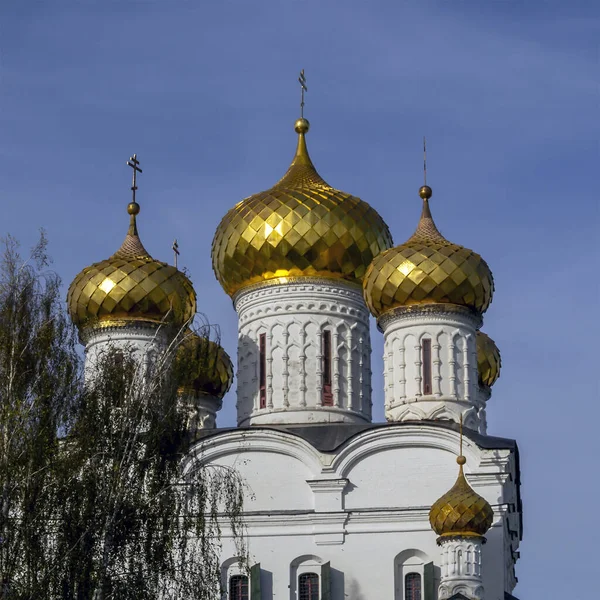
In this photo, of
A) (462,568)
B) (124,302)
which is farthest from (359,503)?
(124,302)

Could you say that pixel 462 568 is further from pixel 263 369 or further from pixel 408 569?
pixel 263 369

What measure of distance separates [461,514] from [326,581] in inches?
72.0

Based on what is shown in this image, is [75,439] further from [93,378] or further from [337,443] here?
[337,443]

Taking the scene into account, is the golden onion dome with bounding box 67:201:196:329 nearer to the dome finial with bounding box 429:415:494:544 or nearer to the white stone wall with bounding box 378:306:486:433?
the white stone wall with bounding box 378:306:486:433

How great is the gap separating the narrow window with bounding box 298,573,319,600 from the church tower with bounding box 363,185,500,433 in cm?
234

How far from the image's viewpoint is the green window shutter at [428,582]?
1719 centimetres

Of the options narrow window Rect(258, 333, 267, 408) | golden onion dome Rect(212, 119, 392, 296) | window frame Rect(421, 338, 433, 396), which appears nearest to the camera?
window frame Rect(421, 338, 433, 396)

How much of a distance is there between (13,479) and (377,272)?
24.5ft

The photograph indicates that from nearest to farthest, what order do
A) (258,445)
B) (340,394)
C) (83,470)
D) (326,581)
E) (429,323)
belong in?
(83,470), (326,581), (258,445), (429,323), (340,394)

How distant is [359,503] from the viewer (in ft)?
58.5

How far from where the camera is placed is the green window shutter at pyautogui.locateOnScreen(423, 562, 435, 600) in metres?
17.2

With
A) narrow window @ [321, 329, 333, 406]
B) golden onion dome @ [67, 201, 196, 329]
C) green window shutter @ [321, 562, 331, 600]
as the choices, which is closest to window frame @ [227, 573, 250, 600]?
green window shutter @ [321, 562, 331, 600]

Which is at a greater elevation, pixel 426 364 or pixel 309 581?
pixel 426 364

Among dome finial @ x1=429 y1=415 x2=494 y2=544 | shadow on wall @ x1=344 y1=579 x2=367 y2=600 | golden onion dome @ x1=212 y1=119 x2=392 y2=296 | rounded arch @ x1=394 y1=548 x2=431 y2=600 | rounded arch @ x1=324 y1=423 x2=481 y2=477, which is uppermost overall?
golden onion dome @ x1=212 y1=119 x2=392 y2=296
